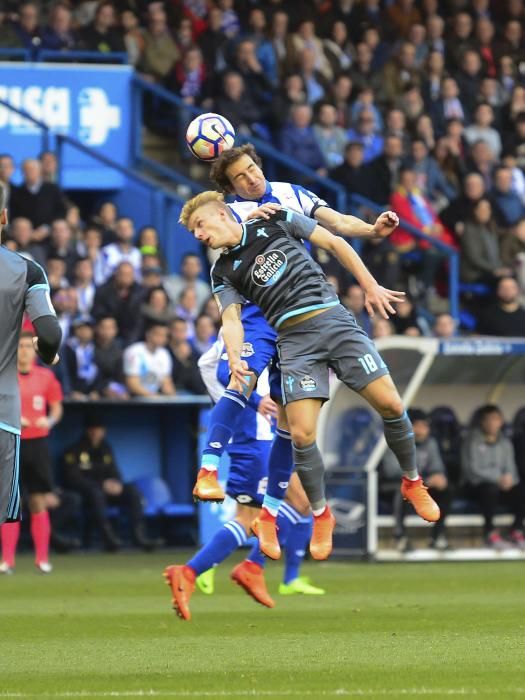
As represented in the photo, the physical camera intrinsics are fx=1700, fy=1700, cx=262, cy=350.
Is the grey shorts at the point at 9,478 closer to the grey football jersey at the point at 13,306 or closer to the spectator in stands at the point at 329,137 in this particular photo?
the grey football jersey at the point at 13,306

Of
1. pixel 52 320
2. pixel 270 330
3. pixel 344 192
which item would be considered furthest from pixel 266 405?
pixel 344 192

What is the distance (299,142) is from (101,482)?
603 centimetres

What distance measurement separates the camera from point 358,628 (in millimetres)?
9773

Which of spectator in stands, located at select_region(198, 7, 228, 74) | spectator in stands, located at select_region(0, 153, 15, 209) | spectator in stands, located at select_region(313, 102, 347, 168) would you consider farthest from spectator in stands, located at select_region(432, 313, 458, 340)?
spectator in stands, located at select_region(198, 7, 228, 74)

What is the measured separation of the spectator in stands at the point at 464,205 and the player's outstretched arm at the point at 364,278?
12.8 meters

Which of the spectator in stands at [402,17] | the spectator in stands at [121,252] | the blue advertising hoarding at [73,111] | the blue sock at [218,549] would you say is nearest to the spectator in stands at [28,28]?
the blue advertising hoarding at [73,111]

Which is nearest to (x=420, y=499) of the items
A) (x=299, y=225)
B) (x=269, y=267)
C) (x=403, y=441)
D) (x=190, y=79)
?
(x=403, y=441)

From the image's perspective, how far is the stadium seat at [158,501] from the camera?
18281 mm

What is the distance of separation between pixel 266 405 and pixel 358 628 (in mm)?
1818

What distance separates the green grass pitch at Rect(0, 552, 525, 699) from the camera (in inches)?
284

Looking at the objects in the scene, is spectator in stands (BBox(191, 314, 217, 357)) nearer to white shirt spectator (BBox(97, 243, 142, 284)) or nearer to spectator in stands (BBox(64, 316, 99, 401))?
white shirt spectator (BBox(97, 243, 142, 284))

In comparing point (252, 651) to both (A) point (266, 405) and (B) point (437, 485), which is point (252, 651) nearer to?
(A) point (266, 405)

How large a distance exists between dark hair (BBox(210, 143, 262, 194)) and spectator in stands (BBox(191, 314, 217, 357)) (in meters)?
8.65

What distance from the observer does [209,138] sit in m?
10.2
